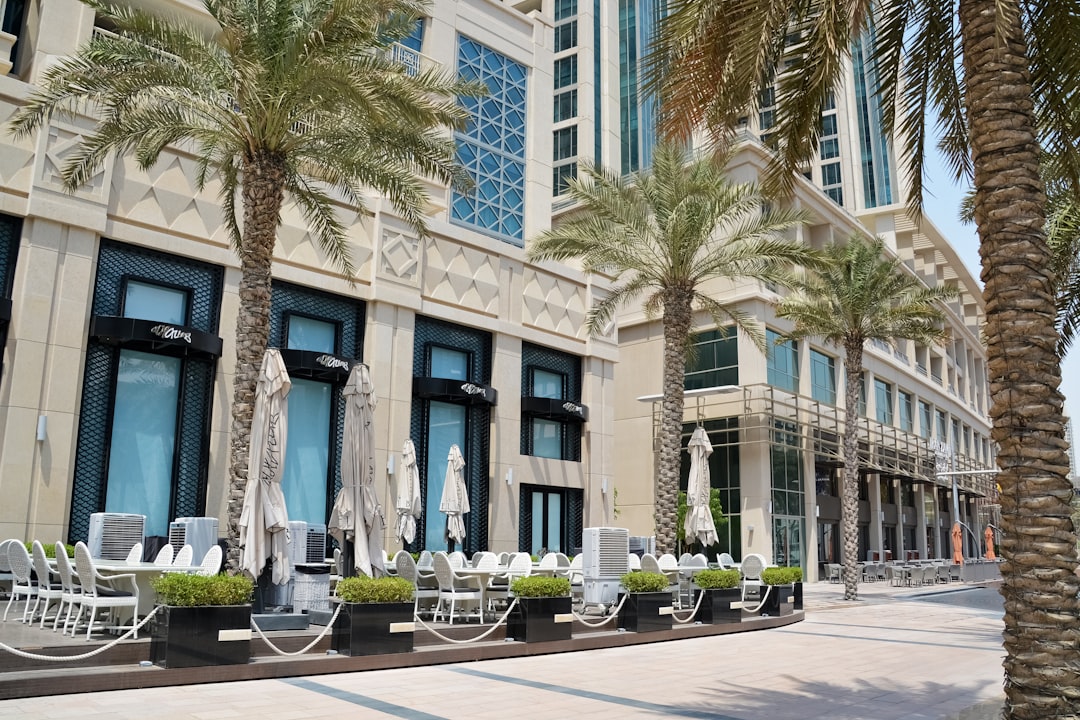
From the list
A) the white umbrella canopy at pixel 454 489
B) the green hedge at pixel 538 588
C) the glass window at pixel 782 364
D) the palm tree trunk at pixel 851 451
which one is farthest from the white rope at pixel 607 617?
the glass window at pixel 782 364

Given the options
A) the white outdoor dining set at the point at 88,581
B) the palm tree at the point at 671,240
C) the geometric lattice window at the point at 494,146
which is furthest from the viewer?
the geometric lattice window at the point at 494,146

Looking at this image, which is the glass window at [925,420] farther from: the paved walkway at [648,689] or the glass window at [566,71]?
the paved walkway at [648,689]

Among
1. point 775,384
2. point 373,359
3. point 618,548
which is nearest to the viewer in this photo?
point 618,548

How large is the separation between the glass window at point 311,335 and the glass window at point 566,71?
36.8 m

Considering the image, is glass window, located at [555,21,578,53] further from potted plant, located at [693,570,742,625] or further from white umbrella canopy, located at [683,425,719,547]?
potted plant, located at [693,570,742,625]

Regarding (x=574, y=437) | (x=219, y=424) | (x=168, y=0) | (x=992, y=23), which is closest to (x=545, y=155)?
(x=574, y=437)

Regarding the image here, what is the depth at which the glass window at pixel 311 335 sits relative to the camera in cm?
2320

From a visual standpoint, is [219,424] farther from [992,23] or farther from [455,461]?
[992,23]

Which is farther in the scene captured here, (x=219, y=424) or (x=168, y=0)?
(x=168, y=0)

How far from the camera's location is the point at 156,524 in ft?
64.6

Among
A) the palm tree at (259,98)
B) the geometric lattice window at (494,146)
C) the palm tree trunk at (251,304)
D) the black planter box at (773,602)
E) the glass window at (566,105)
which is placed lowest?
the black planter box at (773,602)

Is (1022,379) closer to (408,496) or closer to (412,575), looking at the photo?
(412,575)

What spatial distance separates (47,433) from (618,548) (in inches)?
470

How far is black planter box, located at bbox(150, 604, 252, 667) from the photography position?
962cm
